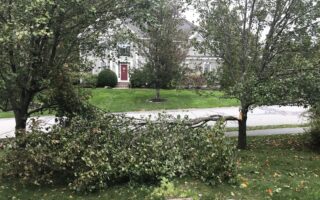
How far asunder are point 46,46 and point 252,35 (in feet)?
16.1

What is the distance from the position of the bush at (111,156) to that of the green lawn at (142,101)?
14.2m

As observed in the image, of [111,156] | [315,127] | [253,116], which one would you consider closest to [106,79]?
[253,116]

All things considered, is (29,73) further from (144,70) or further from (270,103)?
(144,70)

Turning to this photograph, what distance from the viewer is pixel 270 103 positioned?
9.30 metres

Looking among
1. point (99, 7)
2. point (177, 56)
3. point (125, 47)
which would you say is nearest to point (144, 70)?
point (177, 56)

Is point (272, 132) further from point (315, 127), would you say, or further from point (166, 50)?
point (166, 50)

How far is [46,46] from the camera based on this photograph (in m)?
8.25

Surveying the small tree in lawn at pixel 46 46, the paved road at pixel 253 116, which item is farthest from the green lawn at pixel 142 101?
the small tree in lawn at pixel 46 46

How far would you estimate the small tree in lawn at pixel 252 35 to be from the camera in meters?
9.87

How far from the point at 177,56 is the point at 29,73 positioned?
689 inches

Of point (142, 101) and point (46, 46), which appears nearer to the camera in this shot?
point (46, 46)

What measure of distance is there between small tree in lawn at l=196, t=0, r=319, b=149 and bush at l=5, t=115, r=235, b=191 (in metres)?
2.40

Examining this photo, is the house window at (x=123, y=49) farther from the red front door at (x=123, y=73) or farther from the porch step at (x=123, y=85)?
the red front door at (x=123, y=73)

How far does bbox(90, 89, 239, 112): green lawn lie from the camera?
77.4ft
